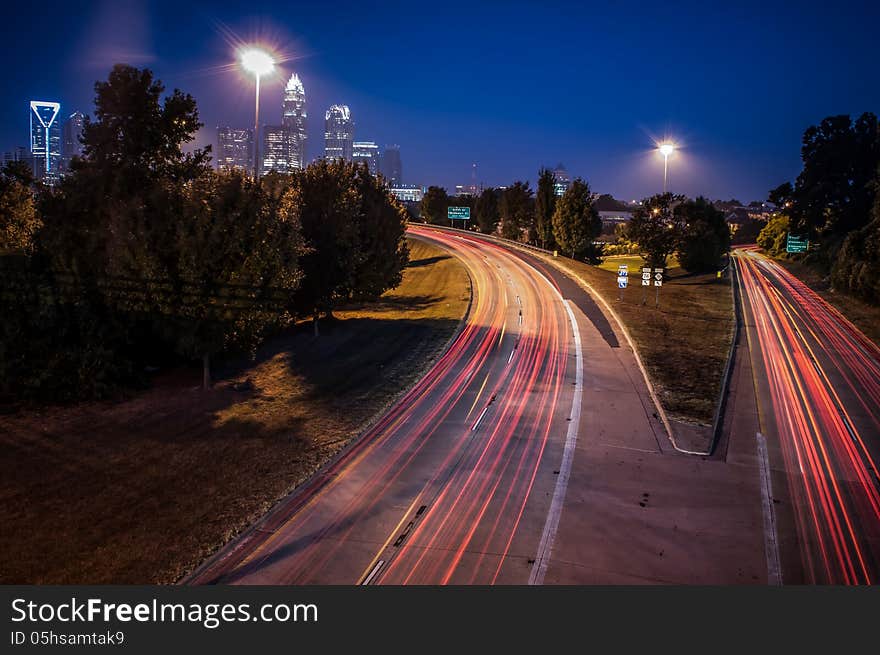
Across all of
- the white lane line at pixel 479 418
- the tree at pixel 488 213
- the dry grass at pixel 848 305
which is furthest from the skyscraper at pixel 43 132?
the dry grass at pixel 848 305

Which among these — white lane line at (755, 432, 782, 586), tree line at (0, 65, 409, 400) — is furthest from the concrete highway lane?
tree line at (0, 65, 409, 400)

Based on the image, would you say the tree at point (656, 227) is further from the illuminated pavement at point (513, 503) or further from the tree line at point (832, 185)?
the illuminated pavement at point (513, 503)

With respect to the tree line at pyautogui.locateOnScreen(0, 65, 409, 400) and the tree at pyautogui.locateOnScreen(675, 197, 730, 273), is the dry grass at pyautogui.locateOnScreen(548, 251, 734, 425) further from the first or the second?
the tree line at pyautogui.locateOnScreen(0, 65, 409, 400)

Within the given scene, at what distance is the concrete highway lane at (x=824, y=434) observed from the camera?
12625 mm

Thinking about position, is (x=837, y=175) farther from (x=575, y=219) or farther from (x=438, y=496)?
(x=438, y=496)

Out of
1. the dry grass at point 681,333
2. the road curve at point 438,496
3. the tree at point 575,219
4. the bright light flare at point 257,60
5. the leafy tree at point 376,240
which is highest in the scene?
the bright light flare at point 257,60

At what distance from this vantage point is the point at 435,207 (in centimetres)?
11488

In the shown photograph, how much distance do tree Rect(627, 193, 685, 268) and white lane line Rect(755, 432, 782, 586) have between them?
3906 cm

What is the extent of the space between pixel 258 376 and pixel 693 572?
19833 mm

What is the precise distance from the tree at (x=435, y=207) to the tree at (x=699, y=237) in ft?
170

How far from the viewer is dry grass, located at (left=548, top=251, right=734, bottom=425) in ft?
77.2

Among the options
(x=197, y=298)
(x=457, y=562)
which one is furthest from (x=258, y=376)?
(x=457, y=562)

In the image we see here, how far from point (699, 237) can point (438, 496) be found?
5702 cm

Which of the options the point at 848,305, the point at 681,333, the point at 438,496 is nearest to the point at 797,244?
the point at 848,305
